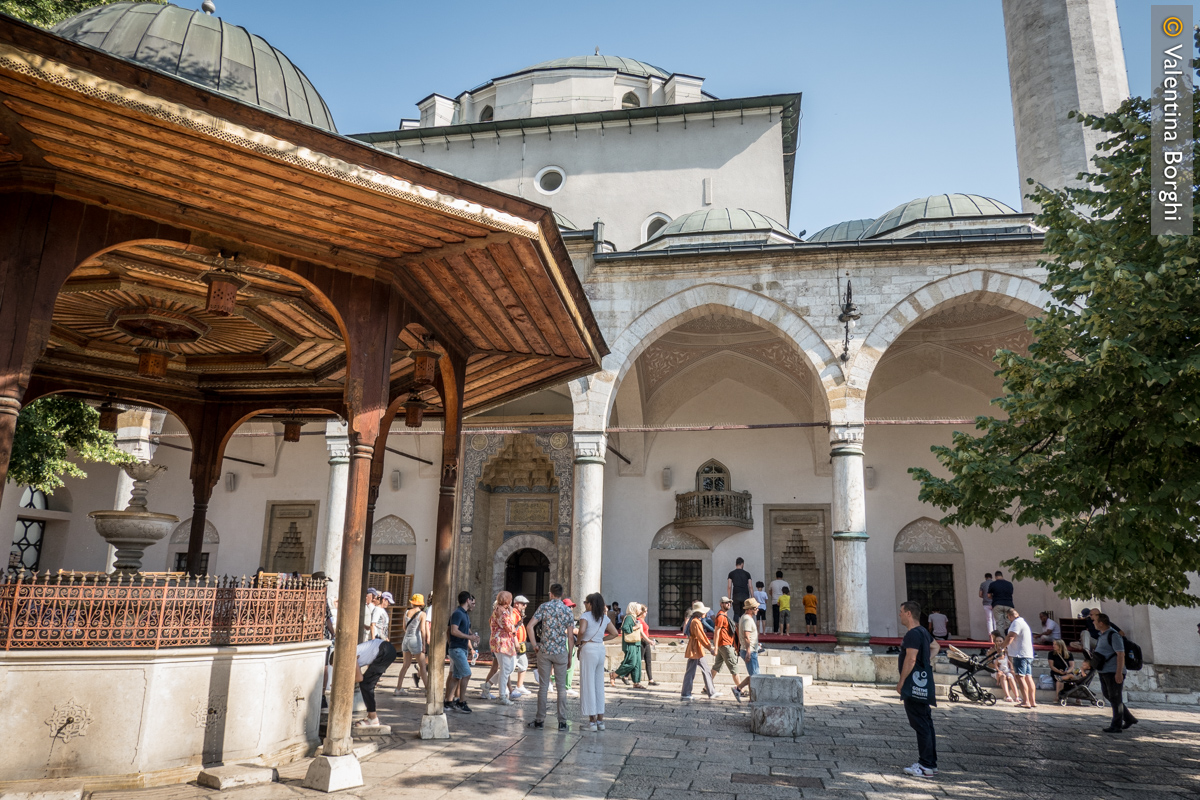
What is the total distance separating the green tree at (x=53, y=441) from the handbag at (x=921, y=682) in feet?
21.3

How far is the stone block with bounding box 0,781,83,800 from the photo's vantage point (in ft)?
11.9

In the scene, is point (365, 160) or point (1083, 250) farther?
point (1083, 250)

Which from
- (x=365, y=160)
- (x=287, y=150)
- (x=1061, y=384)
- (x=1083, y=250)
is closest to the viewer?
(x=287, y=150)

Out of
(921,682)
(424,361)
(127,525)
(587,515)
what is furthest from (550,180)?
(921,682)

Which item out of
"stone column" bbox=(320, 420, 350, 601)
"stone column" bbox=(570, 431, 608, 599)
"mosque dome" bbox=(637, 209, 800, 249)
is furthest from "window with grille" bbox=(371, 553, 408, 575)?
"mosque dome" bbox=(637, 209, 800, 249)

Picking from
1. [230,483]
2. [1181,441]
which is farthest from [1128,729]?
[230,483]

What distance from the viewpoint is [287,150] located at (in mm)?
3559

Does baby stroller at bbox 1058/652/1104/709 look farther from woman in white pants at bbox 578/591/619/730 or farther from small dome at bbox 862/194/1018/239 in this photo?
small dome at bbox 862/194/1018/239

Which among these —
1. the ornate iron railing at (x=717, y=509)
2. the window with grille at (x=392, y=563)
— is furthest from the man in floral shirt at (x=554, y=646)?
the window with grille at (x=392, y=563)

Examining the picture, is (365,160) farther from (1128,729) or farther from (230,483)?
(230,483)

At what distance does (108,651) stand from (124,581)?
41cm

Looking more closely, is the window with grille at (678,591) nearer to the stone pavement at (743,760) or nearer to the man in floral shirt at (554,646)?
the stone pavement at (743,760)

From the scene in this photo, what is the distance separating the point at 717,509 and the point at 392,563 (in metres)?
6.64

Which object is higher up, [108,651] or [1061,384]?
[1061,384]
